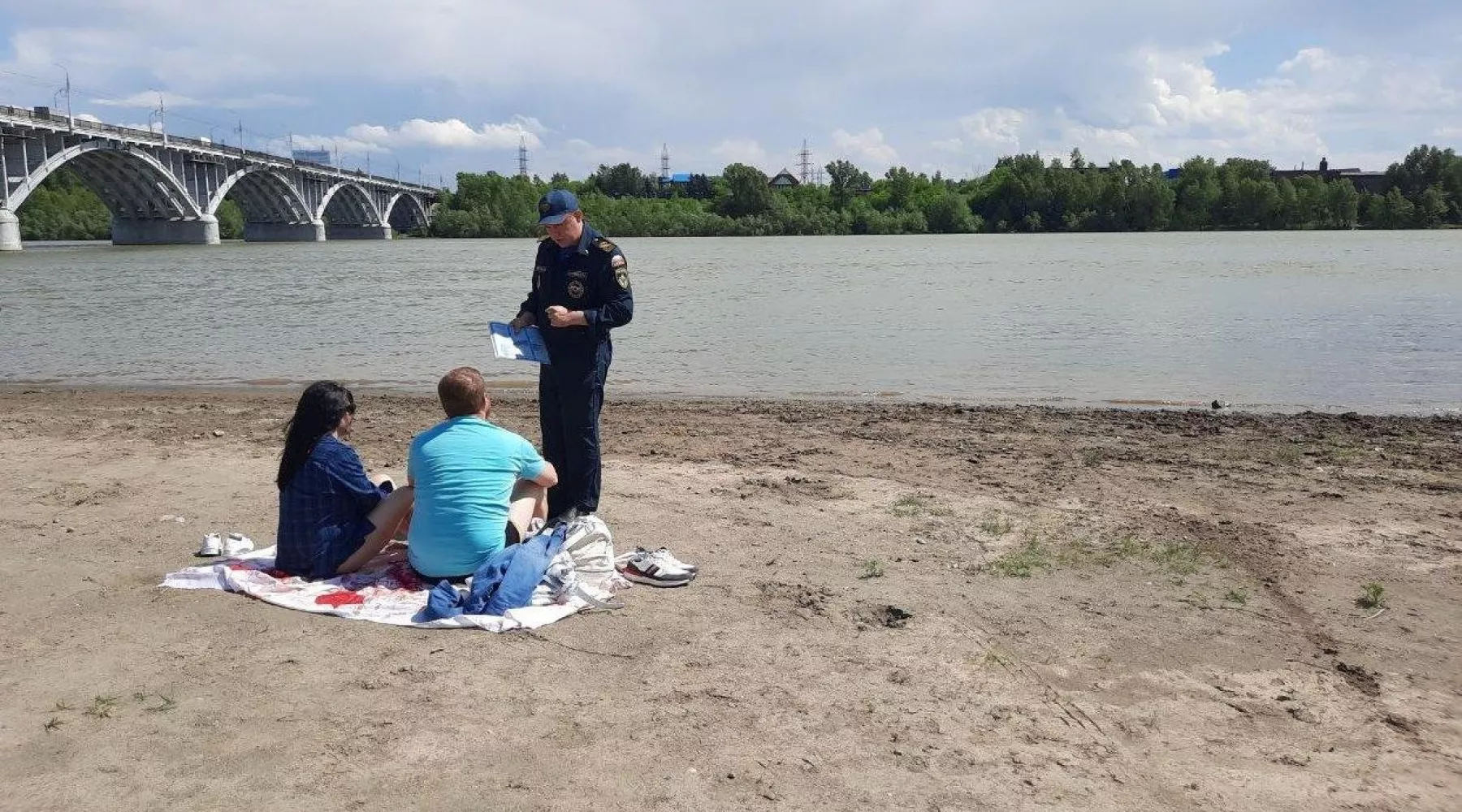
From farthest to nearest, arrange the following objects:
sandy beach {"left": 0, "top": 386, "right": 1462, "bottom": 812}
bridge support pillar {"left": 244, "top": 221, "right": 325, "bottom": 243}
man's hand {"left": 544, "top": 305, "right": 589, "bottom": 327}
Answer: bridge support pillar {"left": 244, "top": 221, "right": 325, "bottom": 243} → man's hand {"left": 544, "top": 305, "right": 589, "bottom": 327} → sandy beach {"left": 0, "top": 386, "right": 1462, "bottom": 812}

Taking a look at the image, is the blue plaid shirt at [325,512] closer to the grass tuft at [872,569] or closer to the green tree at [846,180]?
the grass tuft at [872,569]

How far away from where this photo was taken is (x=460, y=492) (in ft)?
16.7

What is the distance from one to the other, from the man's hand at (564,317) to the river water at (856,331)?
8.25m

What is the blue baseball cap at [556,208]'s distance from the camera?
19.5 ft

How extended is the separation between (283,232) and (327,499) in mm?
106763

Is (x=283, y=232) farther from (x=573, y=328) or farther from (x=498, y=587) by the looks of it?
(x=498, y=587)

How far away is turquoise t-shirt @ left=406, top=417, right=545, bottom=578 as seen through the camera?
5082mm

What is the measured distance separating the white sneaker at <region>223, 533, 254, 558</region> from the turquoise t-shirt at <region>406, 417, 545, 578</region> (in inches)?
50.6

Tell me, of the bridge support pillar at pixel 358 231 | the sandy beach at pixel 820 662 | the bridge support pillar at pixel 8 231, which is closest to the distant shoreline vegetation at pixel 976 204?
the bridge support pillar at pixel 358 231

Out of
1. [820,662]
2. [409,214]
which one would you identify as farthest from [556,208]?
[409,214]

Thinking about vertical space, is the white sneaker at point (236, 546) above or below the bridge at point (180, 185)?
below

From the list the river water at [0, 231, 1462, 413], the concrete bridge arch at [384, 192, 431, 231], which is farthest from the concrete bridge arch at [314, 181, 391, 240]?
the river water at [0, 231, 1462, 413]

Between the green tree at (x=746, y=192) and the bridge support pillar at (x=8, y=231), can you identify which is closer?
the bridge support pillar at (x=8, y=231)

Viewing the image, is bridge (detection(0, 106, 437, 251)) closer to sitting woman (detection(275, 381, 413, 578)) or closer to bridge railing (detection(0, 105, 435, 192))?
bridge railing (detection(0, 105, 435, 192))
